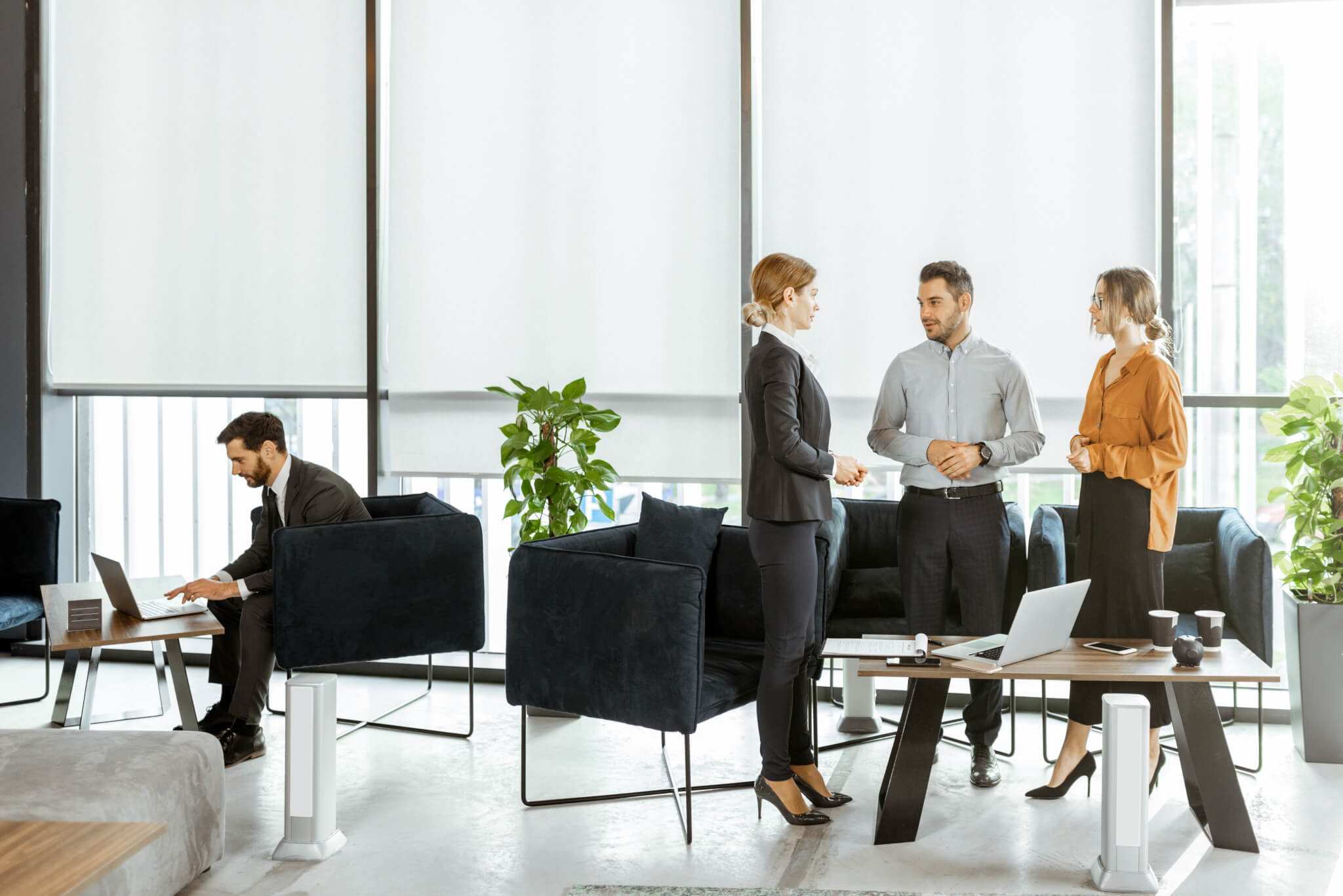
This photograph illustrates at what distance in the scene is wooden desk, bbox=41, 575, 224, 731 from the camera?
136 inches

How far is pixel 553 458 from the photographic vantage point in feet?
14.8

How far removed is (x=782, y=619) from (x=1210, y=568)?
1.93m

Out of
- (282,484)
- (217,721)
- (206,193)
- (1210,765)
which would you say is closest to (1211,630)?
(1210,765)

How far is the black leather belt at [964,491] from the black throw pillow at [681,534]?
2.44ft

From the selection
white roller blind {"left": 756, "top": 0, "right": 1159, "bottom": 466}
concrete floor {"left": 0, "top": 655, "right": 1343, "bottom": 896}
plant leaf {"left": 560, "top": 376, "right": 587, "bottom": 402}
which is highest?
white roller blind {"left": 756, "top": 0, "right": 1159, "bottom": 466}

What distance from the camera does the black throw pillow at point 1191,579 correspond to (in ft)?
13.3

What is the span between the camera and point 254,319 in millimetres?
5172

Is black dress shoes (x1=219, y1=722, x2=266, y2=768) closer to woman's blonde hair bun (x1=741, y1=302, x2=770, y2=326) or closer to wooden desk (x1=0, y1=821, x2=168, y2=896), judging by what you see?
wooden desk (x1=0, y1=821, x2=168, y2=896)

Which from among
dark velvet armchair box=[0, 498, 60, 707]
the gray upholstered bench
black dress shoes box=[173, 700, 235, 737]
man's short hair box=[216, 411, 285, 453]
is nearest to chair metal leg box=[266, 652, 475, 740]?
black dress shoes box=[173, 700, 235, 737]

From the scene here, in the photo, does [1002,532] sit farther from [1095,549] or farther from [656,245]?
[656,245]

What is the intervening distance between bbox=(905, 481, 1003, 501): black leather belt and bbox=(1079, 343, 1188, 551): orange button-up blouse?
1.04ft

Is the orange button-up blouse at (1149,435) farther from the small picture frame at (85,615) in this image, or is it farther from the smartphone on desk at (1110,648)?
the small picture frame at (85,615)

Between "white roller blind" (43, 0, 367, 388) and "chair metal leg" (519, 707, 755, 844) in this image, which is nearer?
"chair metal leg" (519, 707, 755, 844)

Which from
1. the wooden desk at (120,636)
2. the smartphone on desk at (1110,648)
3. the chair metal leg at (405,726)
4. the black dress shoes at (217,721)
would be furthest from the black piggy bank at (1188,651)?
the black dress shoes at (217,721)
